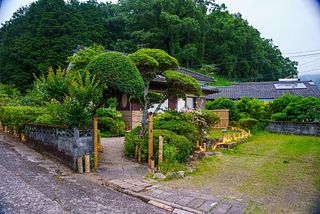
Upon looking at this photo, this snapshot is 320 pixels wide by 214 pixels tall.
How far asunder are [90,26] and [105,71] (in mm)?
18613

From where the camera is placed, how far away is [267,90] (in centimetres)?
2514

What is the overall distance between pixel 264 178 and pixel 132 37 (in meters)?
12.1

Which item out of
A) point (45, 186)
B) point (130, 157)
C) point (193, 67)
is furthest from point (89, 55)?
point (193, 67)

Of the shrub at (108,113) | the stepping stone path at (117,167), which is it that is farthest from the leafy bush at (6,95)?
the stepping stone path at (117,167)

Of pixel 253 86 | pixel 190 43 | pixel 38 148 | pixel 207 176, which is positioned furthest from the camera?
pixel 253 86

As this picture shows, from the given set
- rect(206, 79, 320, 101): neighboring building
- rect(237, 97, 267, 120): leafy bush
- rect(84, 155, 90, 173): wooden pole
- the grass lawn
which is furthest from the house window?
rect(206, 79, 320, 101): neighboring building

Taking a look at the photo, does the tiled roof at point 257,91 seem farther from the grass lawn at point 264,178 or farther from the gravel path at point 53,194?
the gravel path at point 53,194

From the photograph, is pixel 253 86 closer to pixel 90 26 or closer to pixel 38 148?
pixel 90 26

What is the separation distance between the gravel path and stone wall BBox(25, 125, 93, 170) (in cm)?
32

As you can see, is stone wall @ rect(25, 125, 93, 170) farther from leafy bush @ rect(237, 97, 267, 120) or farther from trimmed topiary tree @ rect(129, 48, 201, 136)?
leafy bush @ rect(237, 97, 267, 120)

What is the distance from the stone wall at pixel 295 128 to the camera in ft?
36.6

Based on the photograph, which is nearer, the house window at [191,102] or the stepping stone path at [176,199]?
the stepping stone path at [176,199]

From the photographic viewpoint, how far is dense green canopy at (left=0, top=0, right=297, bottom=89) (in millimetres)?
9891

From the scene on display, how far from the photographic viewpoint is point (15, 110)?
342 inches
